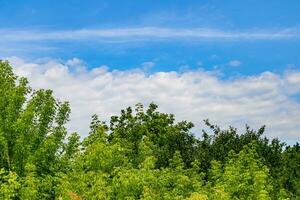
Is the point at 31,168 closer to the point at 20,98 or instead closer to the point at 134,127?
the point at 20,98

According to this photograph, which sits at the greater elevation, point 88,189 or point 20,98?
point 20,98

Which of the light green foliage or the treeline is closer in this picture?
the treeline

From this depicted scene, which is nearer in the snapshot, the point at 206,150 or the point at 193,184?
the point at 193,184

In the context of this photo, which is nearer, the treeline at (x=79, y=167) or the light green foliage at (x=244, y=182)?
the treeline at (x=79, y=167)

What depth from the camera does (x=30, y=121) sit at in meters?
38.7

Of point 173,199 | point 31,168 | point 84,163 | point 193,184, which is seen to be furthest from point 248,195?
point 31,168

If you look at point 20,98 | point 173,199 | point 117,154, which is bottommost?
point 173,199

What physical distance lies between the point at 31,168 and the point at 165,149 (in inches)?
769

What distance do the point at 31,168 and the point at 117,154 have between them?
21.1 ft

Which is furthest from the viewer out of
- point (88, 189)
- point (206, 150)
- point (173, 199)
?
point (206, 150)

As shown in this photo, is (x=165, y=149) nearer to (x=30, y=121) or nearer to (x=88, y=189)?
(x=30, y=121)

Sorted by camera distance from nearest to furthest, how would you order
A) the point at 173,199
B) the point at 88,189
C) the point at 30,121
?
the point at 88,189 → the point at 173,199 → the point at 30,121

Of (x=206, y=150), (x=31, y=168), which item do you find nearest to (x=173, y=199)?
(x=31, y=168)

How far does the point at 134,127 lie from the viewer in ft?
176
